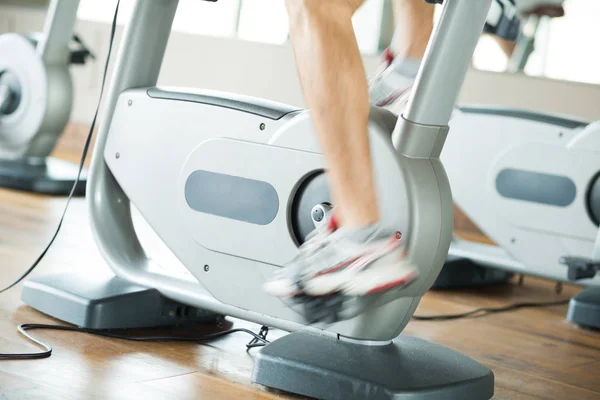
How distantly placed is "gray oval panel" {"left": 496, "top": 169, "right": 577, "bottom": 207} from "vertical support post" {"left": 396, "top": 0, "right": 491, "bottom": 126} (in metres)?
1.19

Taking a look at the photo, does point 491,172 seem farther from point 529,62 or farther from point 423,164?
point 423,164

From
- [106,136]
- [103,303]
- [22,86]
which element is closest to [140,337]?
[103,303]

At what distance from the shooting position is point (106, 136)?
5.73 feet

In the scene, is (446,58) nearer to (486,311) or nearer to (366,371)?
(366,371)

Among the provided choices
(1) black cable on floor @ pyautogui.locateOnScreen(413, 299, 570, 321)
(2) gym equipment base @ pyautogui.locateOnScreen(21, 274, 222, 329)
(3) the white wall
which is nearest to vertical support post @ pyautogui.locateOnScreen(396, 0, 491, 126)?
(2) gym equipment base @ pyautogui.locateOnScreen(21, 274, 222, 329)

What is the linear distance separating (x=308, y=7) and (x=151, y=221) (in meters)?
0.56

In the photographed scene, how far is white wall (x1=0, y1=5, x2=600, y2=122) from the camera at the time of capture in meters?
3.42

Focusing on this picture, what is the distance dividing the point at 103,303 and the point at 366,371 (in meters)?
0.54

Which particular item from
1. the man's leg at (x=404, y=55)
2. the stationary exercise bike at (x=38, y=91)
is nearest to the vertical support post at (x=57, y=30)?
the stationary exercise bike at (x=38, y=91)

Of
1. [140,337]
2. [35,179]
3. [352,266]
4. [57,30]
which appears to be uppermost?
[57,30]

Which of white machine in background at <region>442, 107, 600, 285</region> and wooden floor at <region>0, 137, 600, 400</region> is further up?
white machine in background at <region>442, 107, 600, 285</region>

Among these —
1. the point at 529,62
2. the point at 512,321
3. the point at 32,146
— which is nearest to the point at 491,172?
the point at 512,321

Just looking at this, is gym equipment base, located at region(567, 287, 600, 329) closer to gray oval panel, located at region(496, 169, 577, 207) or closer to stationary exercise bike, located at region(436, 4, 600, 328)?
stationary exercise bike, located at region(436, 4, 600, 328)

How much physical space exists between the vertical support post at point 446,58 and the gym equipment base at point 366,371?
0.38 metres
